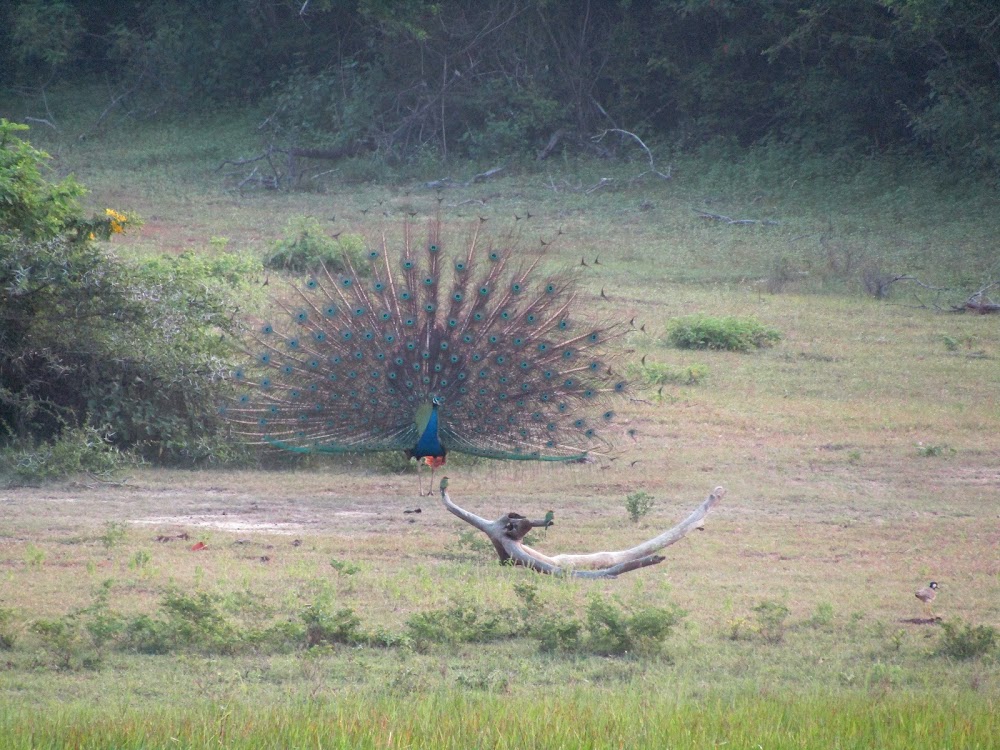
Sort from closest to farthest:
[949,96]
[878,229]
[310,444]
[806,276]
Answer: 1. [310,444]
2. [806,276]
3. [878,229]
4. [949,96]

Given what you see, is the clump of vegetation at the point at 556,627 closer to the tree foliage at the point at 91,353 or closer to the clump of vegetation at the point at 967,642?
the clump of vegetation at the point at 967,642

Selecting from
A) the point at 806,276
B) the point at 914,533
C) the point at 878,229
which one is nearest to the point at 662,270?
the point at 806,276

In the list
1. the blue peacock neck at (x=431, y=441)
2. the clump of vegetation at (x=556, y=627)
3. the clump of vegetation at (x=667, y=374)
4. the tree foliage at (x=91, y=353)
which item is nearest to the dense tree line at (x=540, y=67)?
the clump of vegetation at (x=667, y=374)

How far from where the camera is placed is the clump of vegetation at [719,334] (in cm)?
1284

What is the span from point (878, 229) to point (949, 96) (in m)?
3.76

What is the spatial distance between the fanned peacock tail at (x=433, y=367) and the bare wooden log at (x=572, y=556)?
182 centimetres

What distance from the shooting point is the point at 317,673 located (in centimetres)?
503

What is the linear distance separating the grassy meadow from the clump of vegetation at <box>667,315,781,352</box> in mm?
174

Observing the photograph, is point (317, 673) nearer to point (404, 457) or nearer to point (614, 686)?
point (614, 686)

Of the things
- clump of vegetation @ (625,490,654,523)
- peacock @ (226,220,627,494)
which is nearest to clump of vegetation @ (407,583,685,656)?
clump of vegetation @ (625,490,654,523)

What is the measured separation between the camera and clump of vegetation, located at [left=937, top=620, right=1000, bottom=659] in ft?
17.3

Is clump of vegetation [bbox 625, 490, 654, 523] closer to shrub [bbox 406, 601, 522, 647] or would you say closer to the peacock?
→ the peacock

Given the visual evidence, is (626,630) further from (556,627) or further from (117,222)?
(117,222)

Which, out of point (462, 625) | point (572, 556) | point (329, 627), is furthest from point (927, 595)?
point (329, 627)
